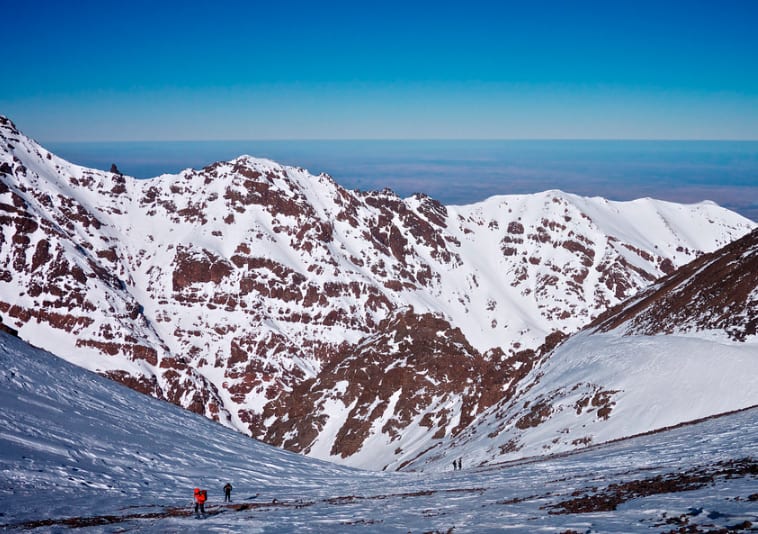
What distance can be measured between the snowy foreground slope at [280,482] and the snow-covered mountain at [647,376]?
8159 millimetres

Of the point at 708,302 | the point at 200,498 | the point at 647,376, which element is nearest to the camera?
the point at 200,498

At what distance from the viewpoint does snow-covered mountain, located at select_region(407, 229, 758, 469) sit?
4369 centimetres

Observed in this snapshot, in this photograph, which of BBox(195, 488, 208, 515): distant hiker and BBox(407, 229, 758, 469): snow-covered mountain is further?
BBox(407, 229, 758, 469): snow-covered mountain

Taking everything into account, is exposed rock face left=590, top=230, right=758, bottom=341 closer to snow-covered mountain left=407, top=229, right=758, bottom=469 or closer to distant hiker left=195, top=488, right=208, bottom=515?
snow-covered mountain left=407, top=229, right=758, bottom=469

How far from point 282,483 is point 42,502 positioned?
16668 mm

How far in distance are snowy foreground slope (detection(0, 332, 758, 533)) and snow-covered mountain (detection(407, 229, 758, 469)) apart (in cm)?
816

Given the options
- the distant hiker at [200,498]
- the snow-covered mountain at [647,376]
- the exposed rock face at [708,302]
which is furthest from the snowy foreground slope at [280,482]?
the exposed rock face at [708,302]

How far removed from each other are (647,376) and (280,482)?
31.4 m

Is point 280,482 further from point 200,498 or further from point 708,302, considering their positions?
point 708,302

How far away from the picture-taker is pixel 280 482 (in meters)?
39.5

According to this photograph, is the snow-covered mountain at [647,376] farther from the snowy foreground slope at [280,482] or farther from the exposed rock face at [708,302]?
the snowy foreground slope at [280,482]

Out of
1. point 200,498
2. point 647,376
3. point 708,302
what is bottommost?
point 647,376

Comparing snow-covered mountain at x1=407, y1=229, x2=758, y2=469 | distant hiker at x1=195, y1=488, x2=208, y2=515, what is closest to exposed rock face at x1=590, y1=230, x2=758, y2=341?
snow-covered mountain at x1=407, y1=229, x2=758, y2=469

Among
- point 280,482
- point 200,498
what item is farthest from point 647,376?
point 200,498
